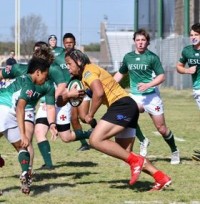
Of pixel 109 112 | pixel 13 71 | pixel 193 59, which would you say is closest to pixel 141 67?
pixel 193 59

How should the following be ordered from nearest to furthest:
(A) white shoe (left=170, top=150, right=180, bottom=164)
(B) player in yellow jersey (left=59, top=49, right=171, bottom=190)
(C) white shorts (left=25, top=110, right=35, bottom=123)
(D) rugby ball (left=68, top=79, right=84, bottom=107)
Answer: (B) player in yellow jersey (left=59, top=49, right=171, bottom=190) → (D) rugby ball (left=68, top=79, right=84, bottom=107) → (C) white shorts (left=25, top=110, right=35, bottom=123) → (A) white shoe (left=170, top=150, right=180, bottom=164)

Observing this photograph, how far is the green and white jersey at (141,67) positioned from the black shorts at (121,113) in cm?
265

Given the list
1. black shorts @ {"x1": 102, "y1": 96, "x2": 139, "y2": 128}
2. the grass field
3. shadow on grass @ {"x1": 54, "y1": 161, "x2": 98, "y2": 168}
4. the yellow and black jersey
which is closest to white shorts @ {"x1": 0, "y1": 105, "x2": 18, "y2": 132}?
the grass field

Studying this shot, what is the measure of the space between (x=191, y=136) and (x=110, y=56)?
63.3 metres

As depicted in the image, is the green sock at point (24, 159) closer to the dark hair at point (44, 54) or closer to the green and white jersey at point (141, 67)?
the dark hair at point (44, 54)

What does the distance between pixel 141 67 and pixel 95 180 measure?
2.34 meters

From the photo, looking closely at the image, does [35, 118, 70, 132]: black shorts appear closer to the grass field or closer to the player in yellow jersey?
the grass field

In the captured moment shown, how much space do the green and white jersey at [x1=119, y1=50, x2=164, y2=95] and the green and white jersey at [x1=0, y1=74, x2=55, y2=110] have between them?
2.56 meters

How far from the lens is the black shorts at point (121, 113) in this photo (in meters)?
8.31

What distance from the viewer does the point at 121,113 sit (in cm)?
832

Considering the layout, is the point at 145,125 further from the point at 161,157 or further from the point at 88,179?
the point at 88,179

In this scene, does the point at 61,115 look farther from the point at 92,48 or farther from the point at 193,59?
the point at 92,48

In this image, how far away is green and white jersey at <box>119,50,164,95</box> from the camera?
11031mm

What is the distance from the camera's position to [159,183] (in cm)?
854
